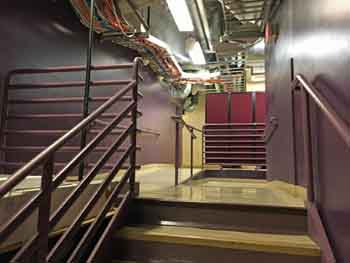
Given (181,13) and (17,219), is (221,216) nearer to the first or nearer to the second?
(17,219)

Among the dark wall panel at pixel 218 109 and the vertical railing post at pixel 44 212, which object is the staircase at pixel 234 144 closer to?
the dark wall panel at pixel 218 109

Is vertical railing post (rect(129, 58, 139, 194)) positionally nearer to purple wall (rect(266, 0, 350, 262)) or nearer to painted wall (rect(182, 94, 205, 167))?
purple wall (rect(266, 0, 350, 262))

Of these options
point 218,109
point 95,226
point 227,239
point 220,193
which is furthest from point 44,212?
point 218,109

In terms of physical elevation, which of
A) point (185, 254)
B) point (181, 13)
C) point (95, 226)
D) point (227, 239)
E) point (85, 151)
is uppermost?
point (181, 13)

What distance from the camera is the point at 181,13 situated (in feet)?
13.2

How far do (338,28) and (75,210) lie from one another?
175 cm

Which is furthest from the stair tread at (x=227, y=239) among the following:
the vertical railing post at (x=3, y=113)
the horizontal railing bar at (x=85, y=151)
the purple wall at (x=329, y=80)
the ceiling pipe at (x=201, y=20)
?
the ceiling pipe at (x=201, y=20)

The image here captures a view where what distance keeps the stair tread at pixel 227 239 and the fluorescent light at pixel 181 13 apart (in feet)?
9.25

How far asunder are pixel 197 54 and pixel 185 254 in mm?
4873

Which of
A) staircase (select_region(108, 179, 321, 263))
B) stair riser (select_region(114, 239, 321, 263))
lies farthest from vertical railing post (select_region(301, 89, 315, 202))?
stair riser (select_region(114, 239, 321, 263))

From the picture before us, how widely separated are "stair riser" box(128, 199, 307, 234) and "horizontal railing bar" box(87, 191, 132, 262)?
117mm

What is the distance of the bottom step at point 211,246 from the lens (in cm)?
169

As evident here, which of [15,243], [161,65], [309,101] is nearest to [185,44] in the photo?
[161,65]

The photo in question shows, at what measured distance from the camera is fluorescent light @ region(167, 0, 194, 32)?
3723 millimetres
